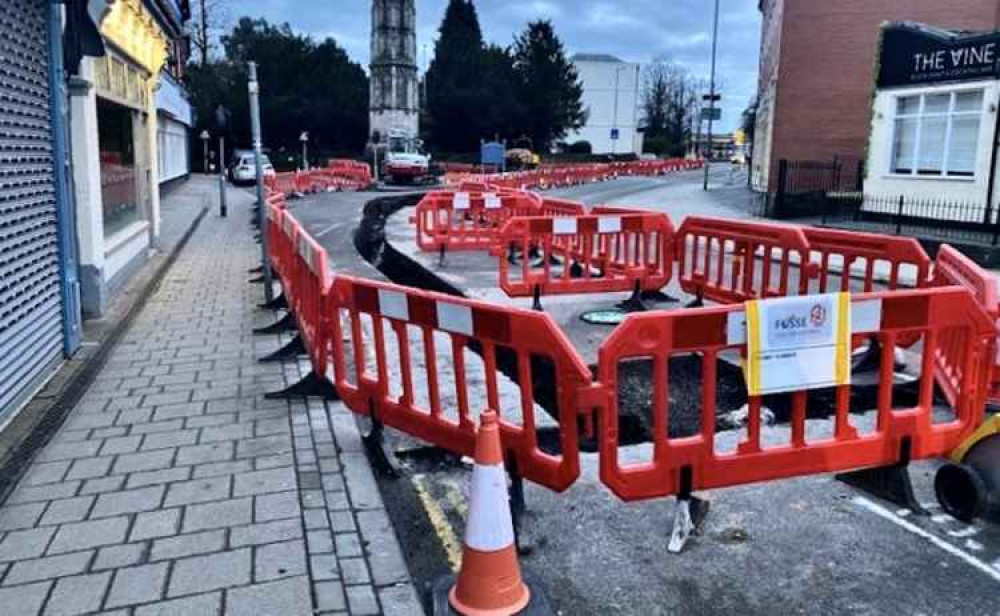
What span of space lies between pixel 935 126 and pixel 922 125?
40 centimetres

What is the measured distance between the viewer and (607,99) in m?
96.1

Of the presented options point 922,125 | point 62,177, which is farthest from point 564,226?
point 922,125

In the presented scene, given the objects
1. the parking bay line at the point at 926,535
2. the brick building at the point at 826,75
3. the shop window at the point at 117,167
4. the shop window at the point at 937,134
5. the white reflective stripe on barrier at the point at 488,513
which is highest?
the brick building at the point at 826,75

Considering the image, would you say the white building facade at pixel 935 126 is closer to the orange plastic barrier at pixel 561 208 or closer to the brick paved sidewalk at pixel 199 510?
the orange plastic barrier at pixel 561 208

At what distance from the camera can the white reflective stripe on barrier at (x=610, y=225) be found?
33.2 feet

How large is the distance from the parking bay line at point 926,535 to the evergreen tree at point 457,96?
67778 mm

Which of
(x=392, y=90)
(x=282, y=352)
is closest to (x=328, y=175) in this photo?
(x=392, y=90)

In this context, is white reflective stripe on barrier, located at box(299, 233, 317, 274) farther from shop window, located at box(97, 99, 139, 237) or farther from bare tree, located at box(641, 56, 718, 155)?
bare tree, located at box(641, 56, 718, 155)

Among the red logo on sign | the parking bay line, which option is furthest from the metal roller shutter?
the parking bay line

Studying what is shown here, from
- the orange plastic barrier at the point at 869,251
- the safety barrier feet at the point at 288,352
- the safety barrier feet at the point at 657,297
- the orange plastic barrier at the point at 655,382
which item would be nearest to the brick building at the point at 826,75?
the safety barrier feet at the point at 657,297

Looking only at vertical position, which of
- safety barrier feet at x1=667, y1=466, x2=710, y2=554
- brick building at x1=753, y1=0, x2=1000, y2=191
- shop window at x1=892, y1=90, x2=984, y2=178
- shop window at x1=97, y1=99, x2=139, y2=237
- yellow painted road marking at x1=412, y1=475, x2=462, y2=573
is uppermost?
brick building at x1=753, y1=0, x2=1000, y2=191

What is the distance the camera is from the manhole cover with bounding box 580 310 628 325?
367 inches

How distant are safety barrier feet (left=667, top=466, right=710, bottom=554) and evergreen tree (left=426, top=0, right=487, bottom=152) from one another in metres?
68.0

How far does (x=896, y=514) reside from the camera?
4383 mm
